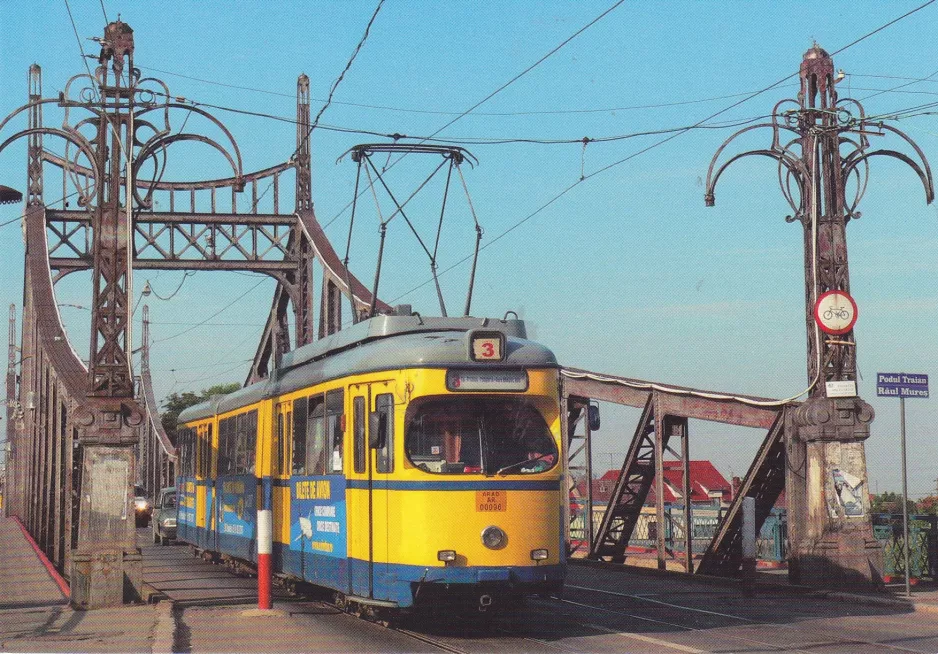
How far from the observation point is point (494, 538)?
12195 millimetres

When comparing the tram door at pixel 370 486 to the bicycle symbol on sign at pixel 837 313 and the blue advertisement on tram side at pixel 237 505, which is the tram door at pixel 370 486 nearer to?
the blue advertisement on tram side at pixel 237 505

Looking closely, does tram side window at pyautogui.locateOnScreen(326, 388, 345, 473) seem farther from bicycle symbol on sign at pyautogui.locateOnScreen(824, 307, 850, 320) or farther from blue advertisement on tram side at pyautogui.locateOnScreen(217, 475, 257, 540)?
bicycle symbol on sign at pyautogui.locateOnScreen(824, 307, 850, 320)

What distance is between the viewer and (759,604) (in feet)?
52.3

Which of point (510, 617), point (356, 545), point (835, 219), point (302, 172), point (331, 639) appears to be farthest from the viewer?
point (302, 172)

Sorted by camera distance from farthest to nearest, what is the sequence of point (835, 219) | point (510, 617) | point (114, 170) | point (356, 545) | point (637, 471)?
point (637, 471) < point (835, 219) < point (114, 170) < point (510, 617) < point (356, 545)

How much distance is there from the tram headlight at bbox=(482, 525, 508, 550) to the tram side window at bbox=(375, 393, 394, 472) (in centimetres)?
109

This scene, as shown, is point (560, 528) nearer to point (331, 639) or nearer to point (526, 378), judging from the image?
point (526, 378)

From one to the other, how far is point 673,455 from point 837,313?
17.3 feet

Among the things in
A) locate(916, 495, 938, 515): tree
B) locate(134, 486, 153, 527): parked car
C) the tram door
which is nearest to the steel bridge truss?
the tram door

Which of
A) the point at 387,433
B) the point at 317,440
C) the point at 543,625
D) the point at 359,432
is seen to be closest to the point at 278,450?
the point at 317,440

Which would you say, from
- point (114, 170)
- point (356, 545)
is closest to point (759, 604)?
point (356, 545)

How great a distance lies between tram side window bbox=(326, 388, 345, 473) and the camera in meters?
13.5

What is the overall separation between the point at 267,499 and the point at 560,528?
556 cm

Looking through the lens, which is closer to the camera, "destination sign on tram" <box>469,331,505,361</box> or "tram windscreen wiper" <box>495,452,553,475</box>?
"tram windscreen wiper" <box>495,452,553,475</box>
